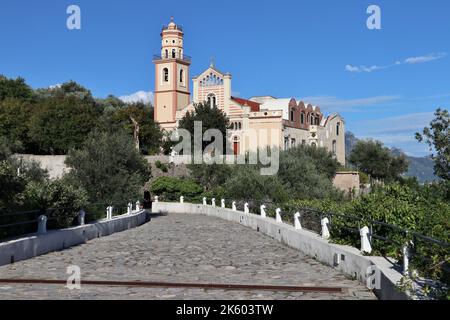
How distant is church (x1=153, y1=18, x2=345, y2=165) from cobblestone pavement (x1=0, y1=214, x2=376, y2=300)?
51127 mm

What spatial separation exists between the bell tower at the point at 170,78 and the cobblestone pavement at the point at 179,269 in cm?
5829

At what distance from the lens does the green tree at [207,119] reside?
212ft

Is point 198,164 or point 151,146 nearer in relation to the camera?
point 198,164

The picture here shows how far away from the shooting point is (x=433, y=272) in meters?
7.78

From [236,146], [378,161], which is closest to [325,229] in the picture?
[236,146]

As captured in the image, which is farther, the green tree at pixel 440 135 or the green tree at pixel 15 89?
the green tree at pixel 15 89

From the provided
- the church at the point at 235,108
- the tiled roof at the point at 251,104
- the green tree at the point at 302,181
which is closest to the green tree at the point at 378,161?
the church at the point at 235,108

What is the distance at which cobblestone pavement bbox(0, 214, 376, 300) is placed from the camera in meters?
9.16

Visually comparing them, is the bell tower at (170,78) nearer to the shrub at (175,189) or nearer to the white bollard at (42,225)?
the shrub at (175,189)

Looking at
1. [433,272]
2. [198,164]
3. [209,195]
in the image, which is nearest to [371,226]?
[433,272]

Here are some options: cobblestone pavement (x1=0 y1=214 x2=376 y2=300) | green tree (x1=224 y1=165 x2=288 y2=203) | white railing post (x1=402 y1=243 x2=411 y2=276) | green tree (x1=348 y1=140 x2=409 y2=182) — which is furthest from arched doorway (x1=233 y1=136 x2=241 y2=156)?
white railing post (x1=402 y1=243 x2=411 y2=276)

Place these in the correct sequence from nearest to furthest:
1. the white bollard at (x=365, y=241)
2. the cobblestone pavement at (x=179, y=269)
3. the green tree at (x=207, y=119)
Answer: the cobblestone pavement at (x=179, y=269) → the white bollard at (x=365, y=241) → the green tree at (x=207, y=119)
